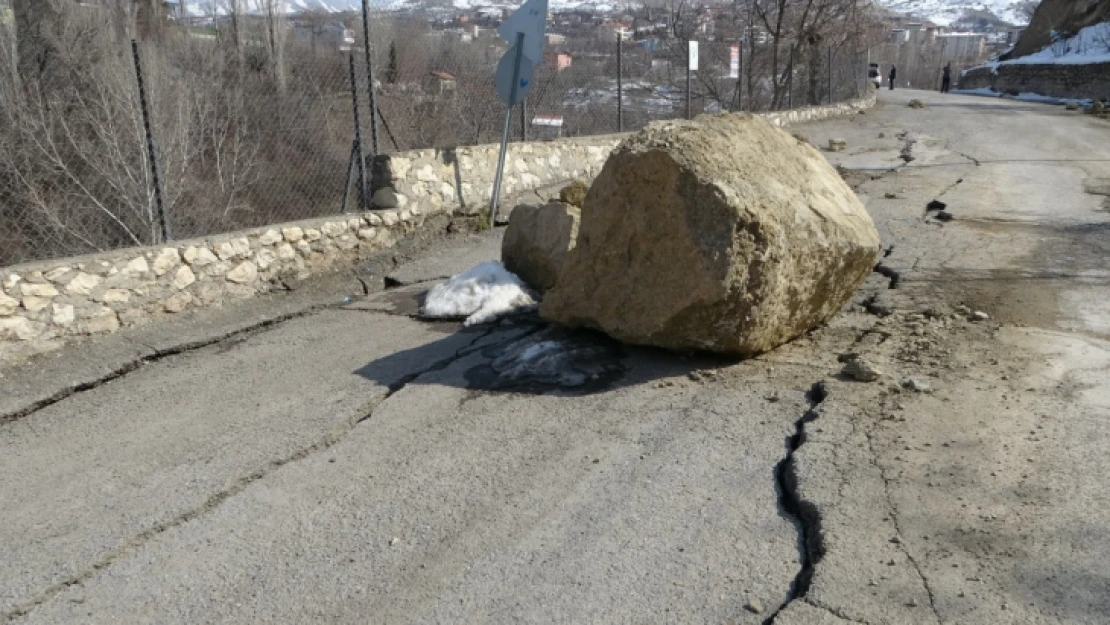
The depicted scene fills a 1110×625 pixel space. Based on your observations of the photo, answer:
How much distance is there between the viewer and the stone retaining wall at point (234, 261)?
562cm

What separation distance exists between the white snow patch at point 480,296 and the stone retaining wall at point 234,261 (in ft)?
4.57

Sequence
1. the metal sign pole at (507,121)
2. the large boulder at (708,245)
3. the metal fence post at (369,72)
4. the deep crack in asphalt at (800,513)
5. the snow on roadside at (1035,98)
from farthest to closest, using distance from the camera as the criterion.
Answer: the snow on roadside at (1035,98), the metal sign pole at (507,121), the metal fence post at (369,72), the large boulder at (708,245), the deep crack in asphalt at (800,513)

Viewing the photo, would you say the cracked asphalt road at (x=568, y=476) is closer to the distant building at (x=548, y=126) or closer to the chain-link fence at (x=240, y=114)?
the chain-link fence at (x=240, y=114)

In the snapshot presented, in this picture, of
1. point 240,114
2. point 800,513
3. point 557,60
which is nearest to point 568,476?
point 800,513

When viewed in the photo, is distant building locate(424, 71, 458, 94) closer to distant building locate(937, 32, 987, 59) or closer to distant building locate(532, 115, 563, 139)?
distant building locate(532, 115, 563, 139)

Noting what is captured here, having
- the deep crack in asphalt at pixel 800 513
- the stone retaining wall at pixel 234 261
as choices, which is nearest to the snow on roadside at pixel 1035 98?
the stone retaining wall at pixel 234 261

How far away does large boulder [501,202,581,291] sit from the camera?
6.45 m

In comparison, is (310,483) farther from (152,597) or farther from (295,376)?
(295,376)

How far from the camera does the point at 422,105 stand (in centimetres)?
1060

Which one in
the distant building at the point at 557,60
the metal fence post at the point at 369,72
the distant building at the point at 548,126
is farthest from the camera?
the distant building at the point at 557,60

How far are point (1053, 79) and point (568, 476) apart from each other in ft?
121

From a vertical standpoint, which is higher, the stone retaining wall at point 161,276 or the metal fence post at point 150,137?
the metal fence post at point 150,137

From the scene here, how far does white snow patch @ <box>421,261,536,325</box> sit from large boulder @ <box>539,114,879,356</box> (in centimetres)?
85

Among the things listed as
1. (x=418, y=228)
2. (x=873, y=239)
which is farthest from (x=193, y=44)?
(x=873, y=239)
